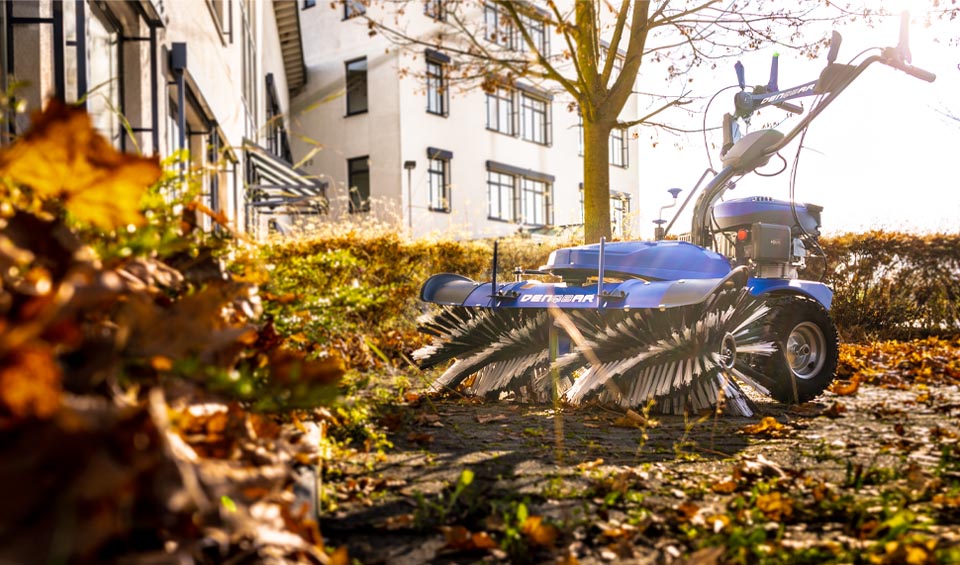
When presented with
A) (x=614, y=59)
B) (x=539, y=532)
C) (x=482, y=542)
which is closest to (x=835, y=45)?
(x=539, y=532)

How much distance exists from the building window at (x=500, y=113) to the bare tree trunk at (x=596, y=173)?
17551 millimetres

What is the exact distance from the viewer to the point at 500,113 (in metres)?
27.7

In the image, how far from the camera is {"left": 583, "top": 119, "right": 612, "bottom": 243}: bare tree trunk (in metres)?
9.35

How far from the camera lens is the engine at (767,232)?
5.35 metres

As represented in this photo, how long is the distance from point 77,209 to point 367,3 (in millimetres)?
10675

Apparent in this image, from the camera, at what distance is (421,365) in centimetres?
514

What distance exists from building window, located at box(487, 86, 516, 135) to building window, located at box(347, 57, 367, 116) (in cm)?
444

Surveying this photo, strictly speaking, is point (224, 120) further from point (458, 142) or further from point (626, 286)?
point (458, 142)

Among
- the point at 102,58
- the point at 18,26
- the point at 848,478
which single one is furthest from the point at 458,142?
the point at 848,478

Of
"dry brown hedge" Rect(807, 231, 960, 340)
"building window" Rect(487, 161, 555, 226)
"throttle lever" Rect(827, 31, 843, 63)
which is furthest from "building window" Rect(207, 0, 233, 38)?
"building window" Rect(487, 161, 555, 226)

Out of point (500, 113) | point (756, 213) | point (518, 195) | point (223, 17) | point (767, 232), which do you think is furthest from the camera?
point (518, 195)

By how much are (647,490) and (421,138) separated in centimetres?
2224

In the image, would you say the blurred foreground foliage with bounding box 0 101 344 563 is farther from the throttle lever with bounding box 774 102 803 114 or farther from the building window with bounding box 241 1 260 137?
the building window with bounding box 241 1 260 137

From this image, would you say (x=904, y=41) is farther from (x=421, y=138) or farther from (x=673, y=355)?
(x=421, y=138)
